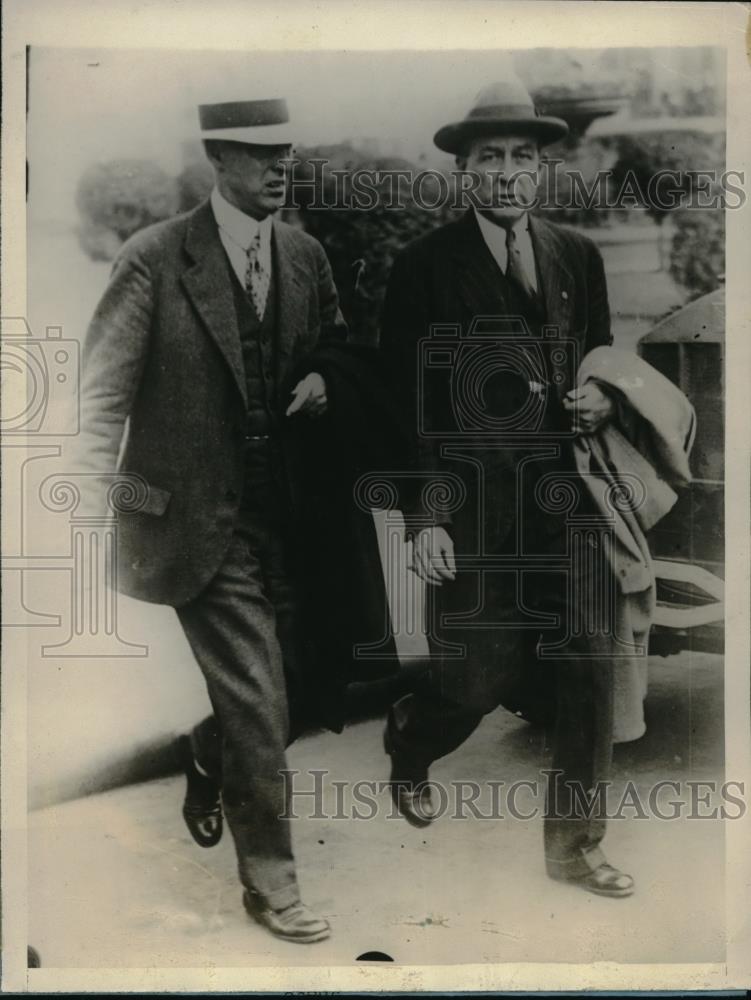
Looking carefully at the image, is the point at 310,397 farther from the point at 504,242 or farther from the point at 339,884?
the point at 339,884

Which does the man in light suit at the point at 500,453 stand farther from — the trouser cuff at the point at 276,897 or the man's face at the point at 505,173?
the trouser cuff at the point at 276,897

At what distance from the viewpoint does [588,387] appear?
4711 millimetres

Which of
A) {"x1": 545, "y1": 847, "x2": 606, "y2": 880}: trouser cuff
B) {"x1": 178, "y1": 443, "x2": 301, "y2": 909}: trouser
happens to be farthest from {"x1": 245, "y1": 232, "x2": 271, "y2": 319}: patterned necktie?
{"x1": 545, "y1": 847, "x2": 606, "y2": 880}: trouser cuff

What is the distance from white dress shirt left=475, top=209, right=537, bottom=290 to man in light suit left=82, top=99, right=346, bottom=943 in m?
0.61

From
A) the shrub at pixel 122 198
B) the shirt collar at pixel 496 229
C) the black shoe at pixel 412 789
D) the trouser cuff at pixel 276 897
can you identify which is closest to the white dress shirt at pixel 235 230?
the shrub at pixel 122 198

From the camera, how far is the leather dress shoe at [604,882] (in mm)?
4727

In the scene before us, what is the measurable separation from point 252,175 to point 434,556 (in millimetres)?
1528

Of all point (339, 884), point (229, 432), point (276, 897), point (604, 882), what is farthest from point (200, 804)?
point (604, 882)

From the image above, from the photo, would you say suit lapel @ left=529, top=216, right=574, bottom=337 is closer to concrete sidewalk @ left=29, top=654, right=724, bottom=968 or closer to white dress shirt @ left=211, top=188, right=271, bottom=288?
white dress shirt @ left=211, top=188, right=271, bottom=288

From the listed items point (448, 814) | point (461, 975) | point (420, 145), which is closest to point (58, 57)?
point (420, 145)

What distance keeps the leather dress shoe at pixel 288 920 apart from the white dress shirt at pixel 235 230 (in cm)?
225

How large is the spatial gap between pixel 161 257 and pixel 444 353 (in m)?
1.08

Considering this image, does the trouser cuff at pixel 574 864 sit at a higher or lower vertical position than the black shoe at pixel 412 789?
lower

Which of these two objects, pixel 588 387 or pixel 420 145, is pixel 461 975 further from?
pixel 420 145
